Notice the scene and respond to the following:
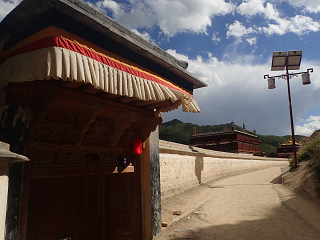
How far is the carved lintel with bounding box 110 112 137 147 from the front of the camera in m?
4.35

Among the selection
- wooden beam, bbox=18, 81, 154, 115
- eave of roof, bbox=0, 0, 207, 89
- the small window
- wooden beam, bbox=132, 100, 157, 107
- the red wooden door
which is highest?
eave of roof, bbox=0, 0, 207, 89

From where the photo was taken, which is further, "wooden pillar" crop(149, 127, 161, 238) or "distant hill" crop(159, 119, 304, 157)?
"distant hill" crop(159, 119, 304, 157)

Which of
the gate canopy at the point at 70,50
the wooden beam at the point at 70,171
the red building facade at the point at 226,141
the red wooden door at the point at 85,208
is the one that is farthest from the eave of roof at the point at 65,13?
the red building facade at the point at 226,141

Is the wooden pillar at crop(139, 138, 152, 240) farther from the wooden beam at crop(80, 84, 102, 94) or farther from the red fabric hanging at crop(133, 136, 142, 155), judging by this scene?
the wooden beam at crop(80, 84, 102, 94)

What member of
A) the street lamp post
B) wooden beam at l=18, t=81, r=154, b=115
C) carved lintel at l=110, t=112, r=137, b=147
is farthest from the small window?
the street lamp post

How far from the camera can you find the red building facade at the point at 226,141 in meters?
28.2

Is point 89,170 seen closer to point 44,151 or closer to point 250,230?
point 44,151

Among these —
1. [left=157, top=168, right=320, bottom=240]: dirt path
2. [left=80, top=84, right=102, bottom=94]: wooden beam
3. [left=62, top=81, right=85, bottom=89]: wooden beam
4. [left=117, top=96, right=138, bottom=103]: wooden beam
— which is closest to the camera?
[left=62, top=81, right=85, bottom=89]: wooden beam

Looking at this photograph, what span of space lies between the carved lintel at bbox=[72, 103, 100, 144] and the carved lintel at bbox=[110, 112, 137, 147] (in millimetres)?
743

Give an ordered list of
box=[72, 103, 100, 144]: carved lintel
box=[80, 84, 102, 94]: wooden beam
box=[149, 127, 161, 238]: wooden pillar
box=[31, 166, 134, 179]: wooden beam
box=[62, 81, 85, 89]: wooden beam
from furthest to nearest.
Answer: box=[149, 127, 161, 238]: wooden pillar < box=[72, 103, 100, 144]: carved lintel < box=[80, 84, 102, 94]: wooden beam < box=[31, 166, 134, 179]: wooden beam < box=[62, 81, 85, 89]: wooden beam

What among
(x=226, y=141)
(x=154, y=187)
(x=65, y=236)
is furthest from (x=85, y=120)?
(x=226, y=141)

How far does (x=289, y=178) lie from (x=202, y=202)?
5910 mm

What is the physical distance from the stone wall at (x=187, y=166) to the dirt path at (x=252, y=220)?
1590mm

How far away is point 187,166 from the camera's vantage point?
36.6 ft
